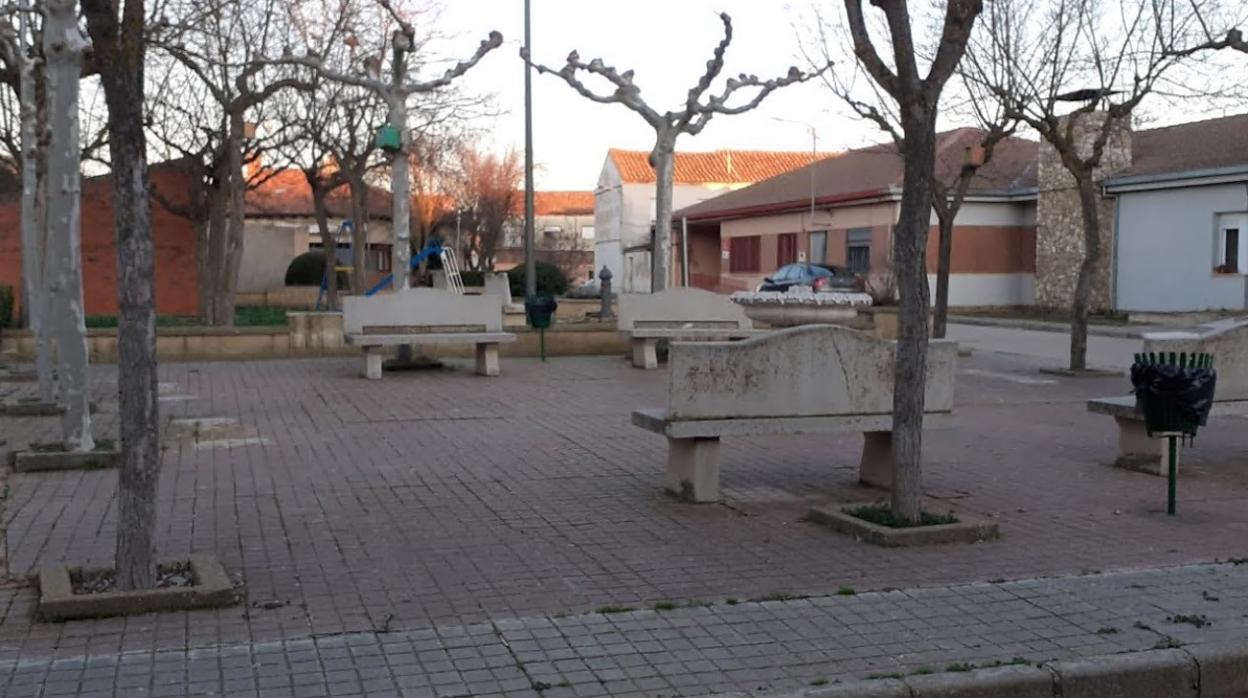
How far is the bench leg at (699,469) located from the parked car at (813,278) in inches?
1023

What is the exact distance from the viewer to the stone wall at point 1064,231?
35.1m

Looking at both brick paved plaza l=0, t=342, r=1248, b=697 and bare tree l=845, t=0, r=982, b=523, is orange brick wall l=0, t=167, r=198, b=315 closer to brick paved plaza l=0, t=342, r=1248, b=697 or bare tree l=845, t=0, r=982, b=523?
brick paved plaza l=0, t=342, r=1248, b=697

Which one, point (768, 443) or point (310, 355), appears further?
point (310, 355)

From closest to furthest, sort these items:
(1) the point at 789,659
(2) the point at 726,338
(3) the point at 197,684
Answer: (3) the point at 197,684 → (1) the point at 789,659 → (2) the point at 726,338

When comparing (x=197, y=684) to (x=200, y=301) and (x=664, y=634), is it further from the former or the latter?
(x=200, y=301)

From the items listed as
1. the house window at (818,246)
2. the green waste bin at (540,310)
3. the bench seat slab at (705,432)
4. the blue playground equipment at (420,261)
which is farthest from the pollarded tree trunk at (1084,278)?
the house window at (818,246)

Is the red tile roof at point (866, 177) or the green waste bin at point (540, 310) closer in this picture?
the green waste bin at point (540, 310)

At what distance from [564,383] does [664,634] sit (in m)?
11.3

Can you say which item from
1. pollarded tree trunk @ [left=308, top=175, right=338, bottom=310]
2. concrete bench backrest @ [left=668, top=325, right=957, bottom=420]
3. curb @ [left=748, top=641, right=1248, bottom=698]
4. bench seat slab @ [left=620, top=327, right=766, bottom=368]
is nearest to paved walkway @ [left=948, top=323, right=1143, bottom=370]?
bench seat slab @ [left=620, top=327, right=766, bottom=368]

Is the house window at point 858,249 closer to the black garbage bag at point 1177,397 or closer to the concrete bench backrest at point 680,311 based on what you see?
the concrete bench backrest at point 680,311

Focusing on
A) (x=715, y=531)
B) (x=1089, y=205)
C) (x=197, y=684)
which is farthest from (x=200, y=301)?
(x=197, y=684)

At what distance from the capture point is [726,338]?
61.7 ft

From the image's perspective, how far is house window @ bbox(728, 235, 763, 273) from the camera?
49.6 metres

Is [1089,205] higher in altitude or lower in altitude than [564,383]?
higher
